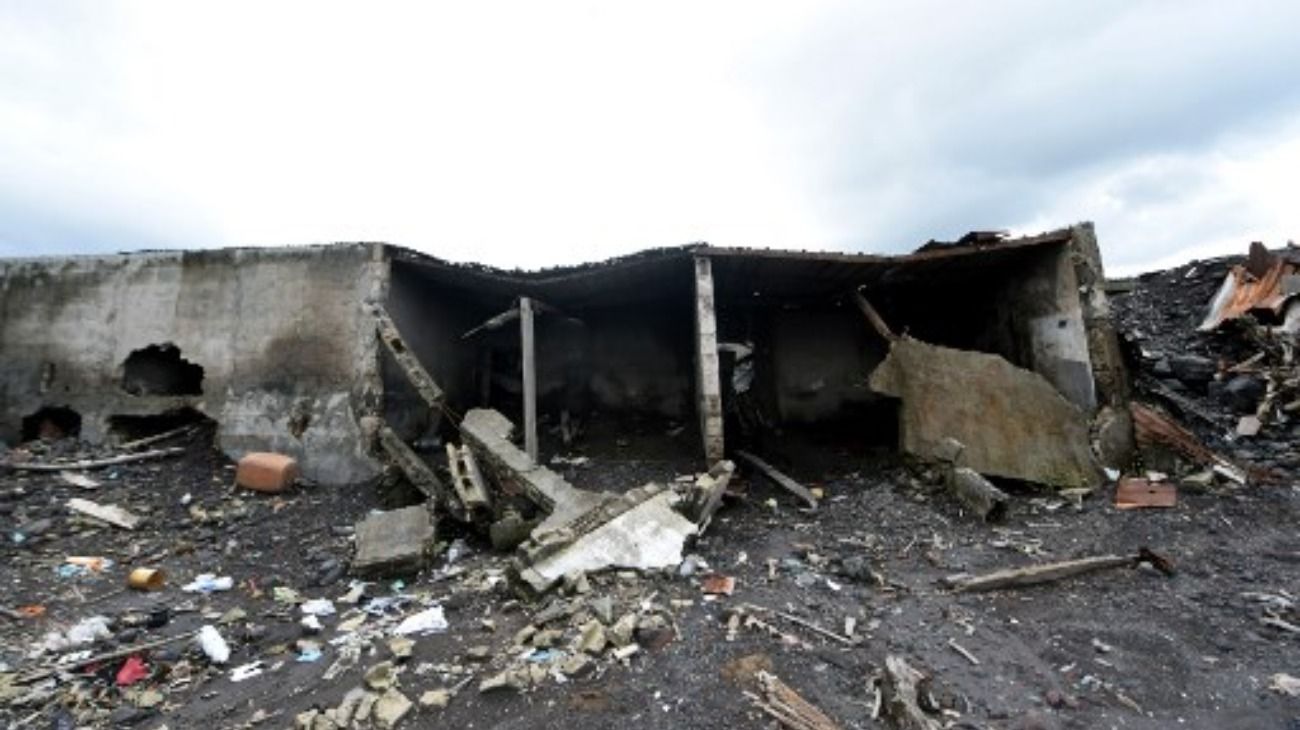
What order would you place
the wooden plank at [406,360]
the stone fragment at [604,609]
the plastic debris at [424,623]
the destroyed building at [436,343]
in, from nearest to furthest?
the stone fragment at [604,609] → the plastic debris at [424,623] → the wooden plank at [406,360] → the destroyed building at [436,343]

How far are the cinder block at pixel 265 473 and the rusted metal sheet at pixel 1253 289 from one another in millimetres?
12220

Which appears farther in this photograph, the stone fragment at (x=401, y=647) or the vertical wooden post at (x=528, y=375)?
the vertical wooden post at (x=528, y=375)

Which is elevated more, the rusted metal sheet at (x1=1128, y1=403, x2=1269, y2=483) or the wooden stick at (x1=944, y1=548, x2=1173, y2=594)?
the rusted metal sheet at (x1=1128, y1=403, x2=1269, y2=483)

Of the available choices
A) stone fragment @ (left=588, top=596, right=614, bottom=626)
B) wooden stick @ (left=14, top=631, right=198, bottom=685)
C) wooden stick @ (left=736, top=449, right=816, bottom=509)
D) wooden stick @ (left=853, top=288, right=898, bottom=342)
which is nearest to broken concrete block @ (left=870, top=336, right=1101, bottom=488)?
wooden stick @ (left=853, top=288, right=898, bottom=342)

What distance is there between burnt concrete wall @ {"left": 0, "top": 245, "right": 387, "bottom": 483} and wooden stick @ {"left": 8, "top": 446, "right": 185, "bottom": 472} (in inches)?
22.1

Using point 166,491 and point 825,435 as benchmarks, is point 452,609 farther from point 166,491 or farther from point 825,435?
point 825,435

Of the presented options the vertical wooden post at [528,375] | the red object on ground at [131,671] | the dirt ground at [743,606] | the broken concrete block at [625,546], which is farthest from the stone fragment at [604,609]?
the vertical wooden post at [528,375]

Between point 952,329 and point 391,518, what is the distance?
317 inches

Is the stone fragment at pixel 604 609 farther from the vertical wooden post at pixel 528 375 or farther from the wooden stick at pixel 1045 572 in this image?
the vertical wooden post at pixel 528 375

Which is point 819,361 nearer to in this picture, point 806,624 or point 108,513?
point 806,624

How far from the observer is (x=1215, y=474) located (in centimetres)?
641

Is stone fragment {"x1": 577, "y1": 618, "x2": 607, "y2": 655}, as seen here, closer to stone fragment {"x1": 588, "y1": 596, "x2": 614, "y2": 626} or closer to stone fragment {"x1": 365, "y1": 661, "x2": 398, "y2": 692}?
stone fragment {"x1": 588, "y1": 596, "x2": 614, "y2": 626}

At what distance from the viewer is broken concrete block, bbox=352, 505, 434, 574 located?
17.6 ft

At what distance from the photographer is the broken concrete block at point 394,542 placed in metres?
5.38
